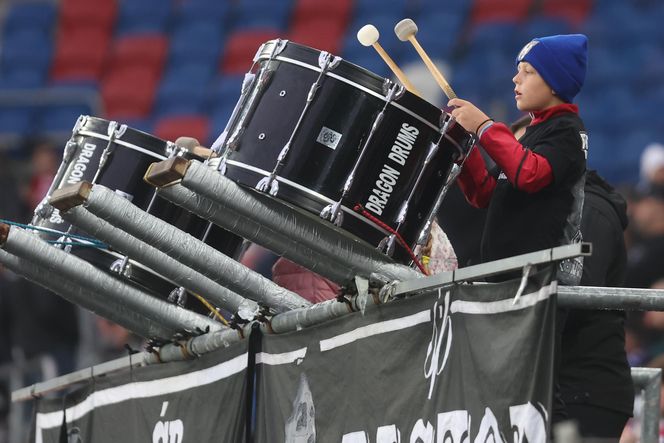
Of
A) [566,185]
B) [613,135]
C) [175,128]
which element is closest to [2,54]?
[175,128]

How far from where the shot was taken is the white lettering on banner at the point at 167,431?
529 centimetres

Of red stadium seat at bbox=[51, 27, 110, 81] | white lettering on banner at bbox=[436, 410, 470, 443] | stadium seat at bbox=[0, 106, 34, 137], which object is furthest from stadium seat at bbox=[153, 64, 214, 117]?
white lettering on banner at bbox=[436, 410, 470, 443]

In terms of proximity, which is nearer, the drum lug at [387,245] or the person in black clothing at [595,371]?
the person in black clothing at [595,371]

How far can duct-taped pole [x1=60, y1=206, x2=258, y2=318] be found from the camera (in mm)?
4723

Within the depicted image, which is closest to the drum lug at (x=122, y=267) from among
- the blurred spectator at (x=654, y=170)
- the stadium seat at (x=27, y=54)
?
the blurred spectator at (x=654, y=170)

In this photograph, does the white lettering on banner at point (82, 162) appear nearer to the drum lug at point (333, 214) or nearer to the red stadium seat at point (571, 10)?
the drum lug at point (333, 214)

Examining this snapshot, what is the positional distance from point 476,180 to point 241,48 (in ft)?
40.0

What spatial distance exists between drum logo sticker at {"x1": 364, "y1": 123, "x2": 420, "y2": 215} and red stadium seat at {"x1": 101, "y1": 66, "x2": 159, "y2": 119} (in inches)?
475

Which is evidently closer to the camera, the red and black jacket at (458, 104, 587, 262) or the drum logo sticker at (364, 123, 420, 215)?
the red and black jacket at (458, 104, 587, 262)

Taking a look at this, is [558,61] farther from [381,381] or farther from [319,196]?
[381,381]

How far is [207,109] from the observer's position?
1603 centimetres

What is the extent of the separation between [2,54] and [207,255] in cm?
1284

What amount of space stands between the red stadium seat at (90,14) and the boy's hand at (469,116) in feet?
44.2

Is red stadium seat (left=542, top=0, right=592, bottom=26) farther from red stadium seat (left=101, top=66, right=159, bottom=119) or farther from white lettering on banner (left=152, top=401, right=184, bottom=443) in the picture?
white lettering on banner (left=152, top=401, right=184, bottom=443)
